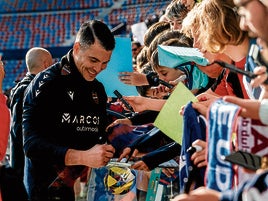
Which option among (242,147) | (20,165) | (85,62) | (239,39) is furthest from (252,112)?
(20,165)

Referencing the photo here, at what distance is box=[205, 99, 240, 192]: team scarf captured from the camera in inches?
98.3

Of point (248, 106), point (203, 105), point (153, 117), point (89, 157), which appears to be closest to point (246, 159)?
point (248, 106)

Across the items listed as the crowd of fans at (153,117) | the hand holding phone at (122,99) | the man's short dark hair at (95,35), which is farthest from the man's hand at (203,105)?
the hand holding phone at (122,99)

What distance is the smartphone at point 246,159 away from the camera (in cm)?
230

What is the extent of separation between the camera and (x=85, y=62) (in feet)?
12.0

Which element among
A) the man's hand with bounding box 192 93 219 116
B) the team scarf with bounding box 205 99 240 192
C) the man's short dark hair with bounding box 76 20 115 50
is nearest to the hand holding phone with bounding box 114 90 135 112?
the man's short dark hair with bounding box 76 20 115 50

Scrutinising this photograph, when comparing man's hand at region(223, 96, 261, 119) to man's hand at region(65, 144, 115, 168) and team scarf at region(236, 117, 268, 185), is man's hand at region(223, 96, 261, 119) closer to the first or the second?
team scarf at region(236, 117, 268, 185)

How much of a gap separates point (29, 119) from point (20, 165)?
5.13 ft

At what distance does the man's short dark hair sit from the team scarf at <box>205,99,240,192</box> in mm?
1268

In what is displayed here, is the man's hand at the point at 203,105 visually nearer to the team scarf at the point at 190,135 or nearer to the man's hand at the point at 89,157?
the team scarf at the point at 190,135

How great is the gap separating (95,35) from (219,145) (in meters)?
1.37

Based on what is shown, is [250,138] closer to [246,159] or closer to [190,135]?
[246,159]

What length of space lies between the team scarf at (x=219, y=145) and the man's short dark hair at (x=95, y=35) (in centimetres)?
127

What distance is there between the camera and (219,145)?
8.34 ft
